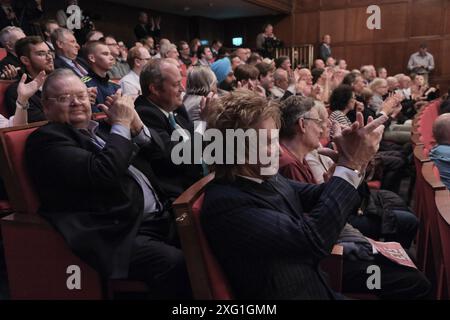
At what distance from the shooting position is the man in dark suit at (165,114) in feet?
5.16

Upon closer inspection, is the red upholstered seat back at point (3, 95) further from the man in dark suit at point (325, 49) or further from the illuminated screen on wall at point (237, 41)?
the illuminated screen on wall at point (237, 41)

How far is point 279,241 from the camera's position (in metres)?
0.90

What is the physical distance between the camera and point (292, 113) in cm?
156

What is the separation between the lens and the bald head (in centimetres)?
211

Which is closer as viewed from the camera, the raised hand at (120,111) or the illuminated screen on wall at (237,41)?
the raised hand at (120,111)

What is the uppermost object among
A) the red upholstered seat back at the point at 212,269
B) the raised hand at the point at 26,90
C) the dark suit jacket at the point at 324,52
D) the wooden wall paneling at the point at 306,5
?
the wooden wall paneling at the point at 306,5

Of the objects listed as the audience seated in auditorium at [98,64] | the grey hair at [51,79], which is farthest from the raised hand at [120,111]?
the audience seated in auditorium at [98,64]

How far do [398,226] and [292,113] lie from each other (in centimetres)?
70

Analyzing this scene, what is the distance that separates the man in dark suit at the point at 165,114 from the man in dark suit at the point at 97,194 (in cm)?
23

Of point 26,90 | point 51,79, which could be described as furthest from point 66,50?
point 51,79

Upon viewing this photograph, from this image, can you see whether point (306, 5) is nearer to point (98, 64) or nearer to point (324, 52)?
point (324, 52)

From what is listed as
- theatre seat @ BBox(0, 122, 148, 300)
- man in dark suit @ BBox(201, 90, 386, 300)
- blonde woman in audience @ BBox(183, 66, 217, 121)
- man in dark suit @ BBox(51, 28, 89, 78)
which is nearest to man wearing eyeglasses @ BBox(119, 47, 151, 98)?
man in dark suit @ BBox(51, 28, 89, 78)

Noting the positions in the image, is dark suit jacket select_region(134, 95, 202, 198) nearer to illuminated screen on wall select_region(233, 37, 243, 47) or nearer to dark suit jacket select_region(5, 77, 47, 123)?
dark suit jacket select_region(5, 77, 47, 123)
